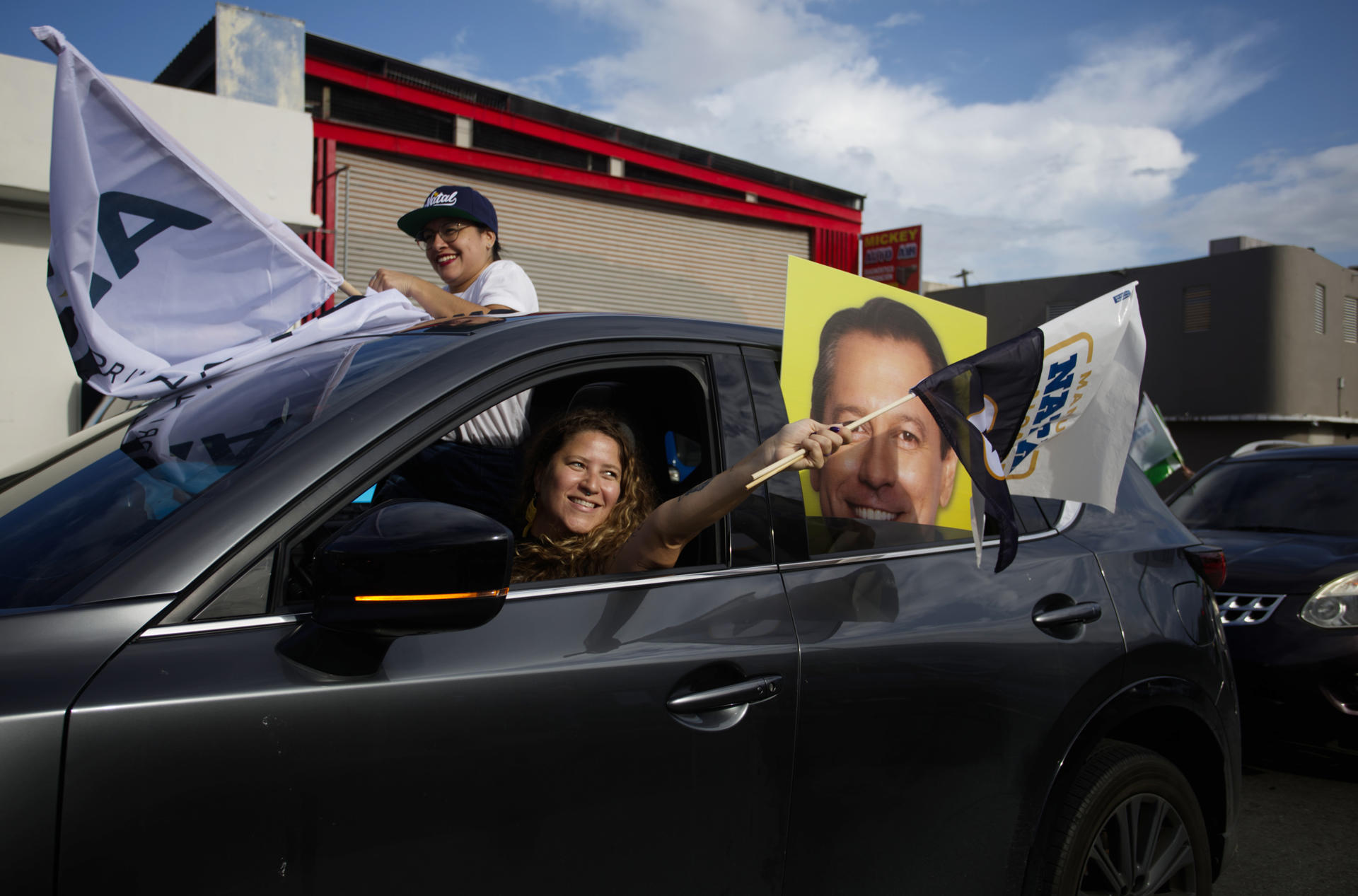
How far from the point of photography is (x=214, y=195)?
2.46 metres

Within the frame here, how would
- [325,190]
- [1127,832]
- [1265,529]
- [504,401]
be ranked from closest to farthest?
1. [504,401]
2. [1127,832]
3. [1265,529]
4. [325,190]

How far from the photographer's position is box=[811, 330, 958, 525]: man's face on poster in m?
2.12

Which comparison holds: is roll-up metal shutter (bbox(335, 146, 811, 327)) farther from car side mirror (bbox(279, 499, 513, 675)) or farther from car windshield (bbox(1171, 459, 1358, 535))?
car side mirror (bbox(279, 499, 513, 675))

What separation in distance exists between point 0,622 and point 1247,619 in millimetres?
5069

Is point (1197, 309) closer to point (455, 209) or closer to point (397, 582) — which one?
point (455, 209)

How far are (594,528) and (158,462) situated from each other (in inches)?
34.9

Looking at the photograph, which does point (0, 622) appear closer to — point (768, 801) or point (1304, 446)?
point (768, 801)

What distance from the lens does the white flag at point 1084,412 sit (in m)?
2.18

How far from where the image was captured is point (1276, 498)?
581 cm

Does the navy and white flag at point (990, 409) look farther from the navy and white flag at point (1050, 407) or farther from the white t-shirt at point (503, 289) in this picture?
the white t-shirt at point (503, 289)

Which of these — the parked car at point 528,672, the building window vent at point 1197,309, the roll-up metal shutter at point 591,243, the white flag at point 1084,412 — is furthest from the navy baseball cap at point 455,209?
the building window vent at point 1197,309

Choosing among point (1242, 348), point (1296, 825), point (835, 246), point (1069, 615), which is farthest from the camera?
point (1242, 348)

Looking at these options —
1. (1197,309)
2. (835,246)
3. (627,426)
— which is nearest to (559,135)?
(835,246)

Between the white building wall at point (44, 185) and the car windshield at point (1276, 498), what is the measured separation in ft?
27.6
